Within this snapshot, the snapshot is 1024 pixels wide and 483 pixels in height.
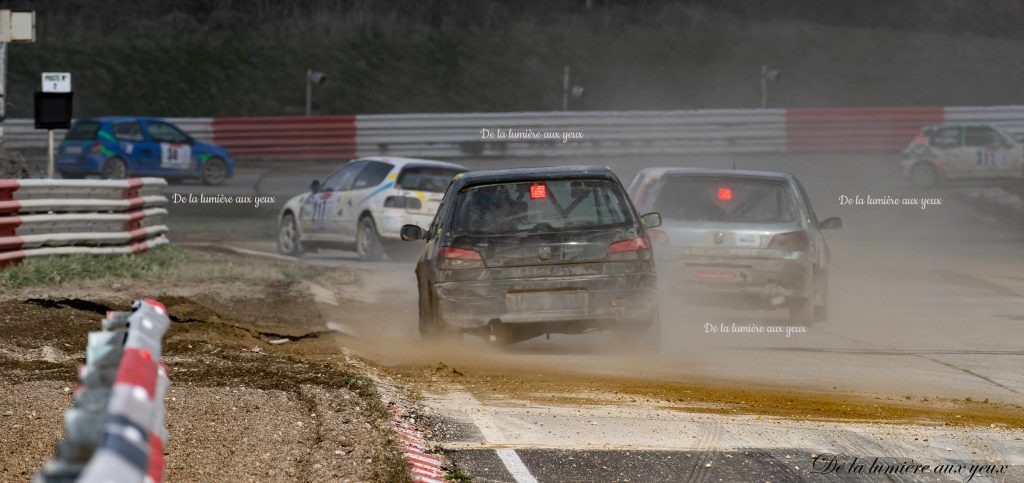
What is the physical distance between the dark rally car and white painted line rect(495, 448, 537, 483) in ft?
13.0

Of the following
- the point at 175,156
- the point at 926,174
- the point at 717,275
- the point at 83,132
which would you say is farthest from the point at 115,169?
the point at 717,275

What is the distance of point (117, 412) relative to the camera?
3.12m

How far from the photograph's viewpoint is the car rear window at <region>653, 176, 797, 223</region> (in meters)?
13.6

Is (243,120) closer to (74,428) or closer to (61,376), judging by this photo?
(61,376)

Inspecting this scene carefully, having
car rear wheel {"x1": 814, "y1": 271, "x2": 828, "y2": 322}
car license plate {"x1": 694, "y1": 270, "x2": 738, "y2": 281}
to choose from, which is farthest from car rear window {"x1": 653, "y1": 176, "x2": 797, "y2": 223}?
car rear wheel {"x1": 814, "y1": 271, "x2": 828, "y2": 322}

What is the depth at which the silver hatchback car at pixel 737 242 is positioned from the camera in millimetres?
13289

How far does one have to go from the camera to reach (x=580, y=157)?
118ft

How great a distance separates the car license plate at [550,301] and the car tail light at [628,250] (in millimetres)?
356

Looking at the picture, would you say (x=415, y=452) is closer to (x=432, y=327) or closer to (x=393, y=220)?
(x=432, y=327)

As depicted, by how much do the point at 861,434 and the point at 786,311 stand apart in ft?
23.5

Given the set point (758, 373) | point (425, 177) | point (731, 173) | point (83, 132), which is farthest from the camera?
point (83, 132)

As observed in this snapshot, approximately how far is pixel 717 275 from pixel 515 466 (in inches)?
266

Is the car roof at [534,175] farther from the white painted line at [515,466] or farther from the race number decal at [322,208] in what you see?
the race number decal at [322,208]

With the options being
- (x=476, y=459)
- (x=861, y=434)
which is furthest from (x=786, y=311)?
(x=476, y=459)
